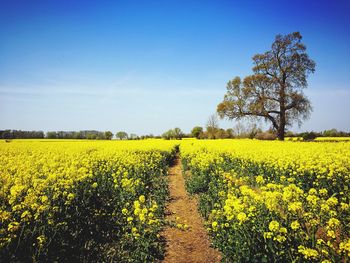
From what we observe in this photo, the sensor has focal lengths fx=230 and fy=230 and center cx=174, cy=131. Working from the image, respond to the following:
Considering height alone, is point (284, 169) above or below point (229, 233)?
above

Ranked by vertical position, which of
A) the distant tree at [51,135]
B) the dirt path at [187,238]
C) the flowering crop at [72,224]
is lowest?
the dirt path at [187,238]

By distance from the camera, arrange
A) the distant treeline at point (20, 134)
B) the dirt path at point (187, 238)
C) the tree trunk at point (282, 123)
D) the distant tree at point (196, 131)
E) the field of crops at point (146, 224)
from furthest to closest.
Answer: the distant tree at point (196, 131), the distant treeline at point (20, 134), the tree trunk at point (282, 123), the dirt path at point (187, 238), the field of crops at point (146, 224)

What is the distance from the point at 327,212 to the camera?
15.7ft

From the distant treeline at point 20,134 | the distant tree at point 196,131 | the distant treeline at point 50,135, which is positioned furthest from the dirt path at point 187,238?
the distant treeline at point 20,134

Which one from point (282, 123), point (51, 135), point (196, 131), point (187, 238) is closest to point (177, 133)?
point (196, 131)

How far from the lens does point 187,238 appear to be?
6527 mm

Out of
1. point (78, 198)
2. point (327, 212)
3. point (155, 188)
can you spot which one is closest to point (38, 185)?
point (78, 198)

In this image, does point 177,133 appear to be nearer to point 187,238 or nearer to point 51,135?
point 51,135

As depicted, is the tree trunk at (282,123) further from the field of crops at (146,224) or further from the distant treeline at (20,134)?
the distant treeline at (20,134)

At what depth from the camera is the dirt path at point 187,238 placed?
218 inches

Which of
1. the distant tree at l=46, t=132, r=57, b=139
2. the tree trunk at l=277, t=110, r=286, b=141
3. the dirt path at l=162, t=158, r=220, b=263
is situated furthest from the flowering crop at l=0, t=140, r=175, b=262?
the distant tree at l=46, t=132, r=57, b=139

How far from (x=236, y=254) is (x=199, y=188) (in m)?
6.06

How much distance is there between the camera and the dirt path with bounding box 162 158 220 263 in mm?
5539

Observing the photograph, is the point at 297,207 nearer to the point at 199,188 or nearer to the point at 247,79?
the point at 199,188
